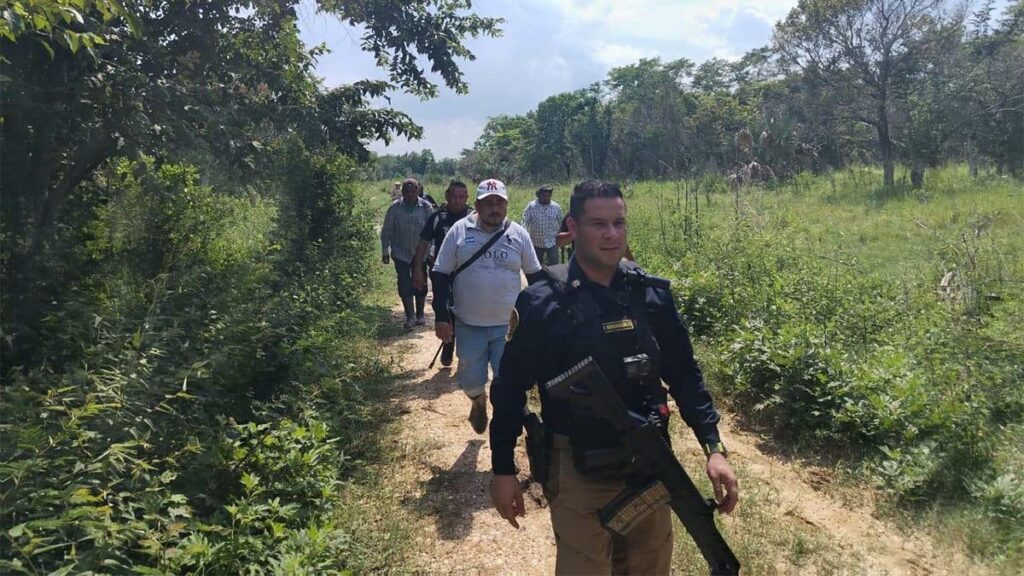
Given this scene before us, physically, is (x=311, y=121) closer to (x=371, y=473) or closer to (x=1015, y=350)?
(x=371, y=473)

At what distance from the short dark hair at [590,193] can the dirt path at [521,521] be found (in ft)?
6.39

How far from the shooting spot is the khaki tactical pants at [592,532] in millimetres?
2018

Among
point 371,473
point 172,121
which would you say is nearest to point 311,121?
point 172,121

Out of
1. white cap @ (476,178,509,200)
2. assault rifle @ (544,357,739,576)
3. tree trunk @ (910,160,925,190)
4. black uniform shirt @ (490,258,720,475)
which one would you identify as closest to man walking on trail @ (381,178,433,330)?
white cap @ (476,178,509,200)

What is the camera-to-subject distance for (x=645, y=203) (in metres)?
16.7

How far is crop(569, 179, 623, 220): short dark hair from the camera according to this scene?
2.10m

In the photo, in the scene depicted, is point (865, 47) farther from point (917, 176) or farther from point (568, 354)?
point (568, 354)

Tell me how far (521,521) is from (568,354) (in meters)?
1.83

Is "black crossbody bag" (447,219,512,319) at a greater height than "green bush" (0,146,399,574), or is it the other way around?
"black crossbody bag" (447,219,512,319)

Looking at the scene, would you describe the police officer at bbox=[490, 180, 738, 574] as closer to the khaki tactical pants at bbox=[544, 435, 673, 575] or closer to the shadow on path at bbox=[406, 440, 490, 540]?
the khaki tactical pants at bbox=[544, 435, 673, 575]

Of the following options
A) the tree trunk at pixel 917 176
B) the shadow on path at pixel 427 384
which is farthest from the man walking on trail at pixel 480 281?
the tree trunk at pixel 917 176

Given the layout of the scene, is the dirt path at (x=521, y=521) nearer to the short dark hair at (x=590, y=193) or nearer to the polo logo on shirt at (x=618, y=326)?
the polo logo on shirt at (x=618, y=326)

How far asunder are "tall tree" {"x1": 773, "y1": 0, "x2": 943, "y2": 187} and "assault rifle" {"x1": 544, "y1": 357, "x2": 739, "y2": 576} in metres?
19.0

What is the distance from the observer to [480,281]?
3.90 meters
